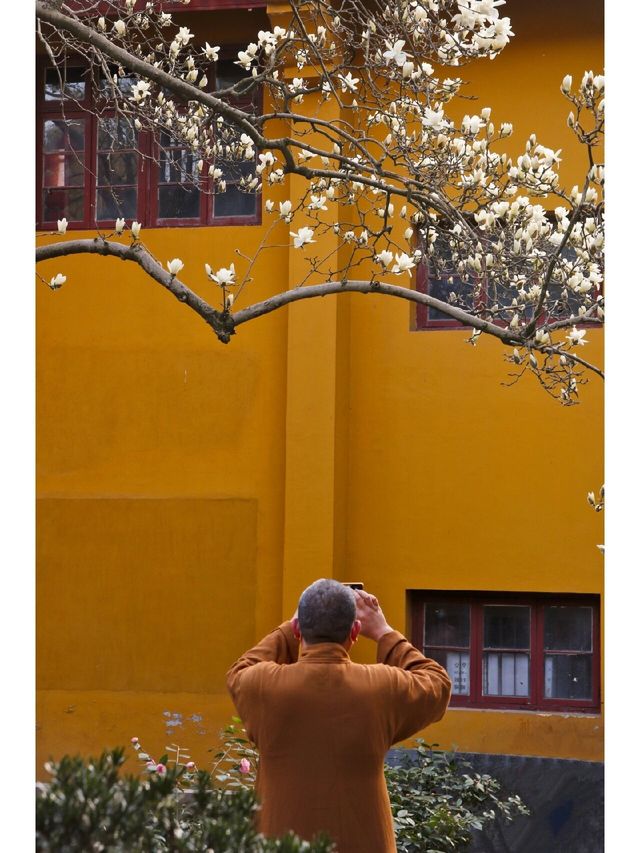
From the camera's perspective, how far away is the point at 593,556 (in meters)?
8.86

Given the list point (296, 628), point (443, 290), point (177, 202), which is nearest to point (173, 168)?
point (177, 202)

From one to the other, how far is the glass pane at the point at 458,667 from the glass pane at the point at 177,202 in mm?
3789

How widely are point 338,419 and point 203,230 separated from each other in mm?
1827

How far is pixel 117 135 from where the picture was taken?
9727 mm

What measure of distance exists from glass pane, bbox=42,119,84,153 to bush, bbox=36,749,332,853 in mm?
8052

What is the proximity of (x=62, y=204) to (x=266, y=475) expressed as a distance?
272 centimetres

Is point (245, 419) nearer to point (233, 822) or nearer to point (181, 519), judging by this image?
point (181, 519)

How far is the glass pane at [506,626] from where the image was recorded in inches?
358

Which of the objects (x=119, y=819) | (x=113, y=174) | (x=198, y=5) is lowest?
(x=119, y=819)

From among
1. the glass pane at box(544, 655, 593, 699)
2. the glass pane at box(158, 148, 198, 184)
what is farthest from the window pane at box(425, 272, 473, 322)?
the glass pane at box(544, 655, 593, 699)

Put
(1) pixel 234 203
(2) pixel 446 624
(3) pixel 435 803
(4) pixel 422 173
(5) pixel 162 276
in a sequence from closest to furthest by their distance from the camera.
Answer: (5) pixel 162 276 → (4) pixel 422 173 → (3) pixel 435 803 → (2) pixel 446 624 → (1) pixel 234 203

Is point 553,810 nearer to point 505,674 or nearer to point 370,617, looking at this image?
point 505,674

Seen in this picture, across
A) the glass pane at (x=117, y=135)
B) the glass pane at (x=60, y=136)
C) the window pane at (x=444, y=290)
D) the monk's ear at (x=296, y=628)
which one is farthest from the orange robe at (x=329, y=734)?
the glass pane at (x=60, y=136)

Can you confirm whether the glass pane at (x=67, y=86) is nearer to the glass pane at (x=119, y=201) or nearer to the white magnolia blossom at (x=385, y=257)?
the glass pane at (x=119, y=201)
